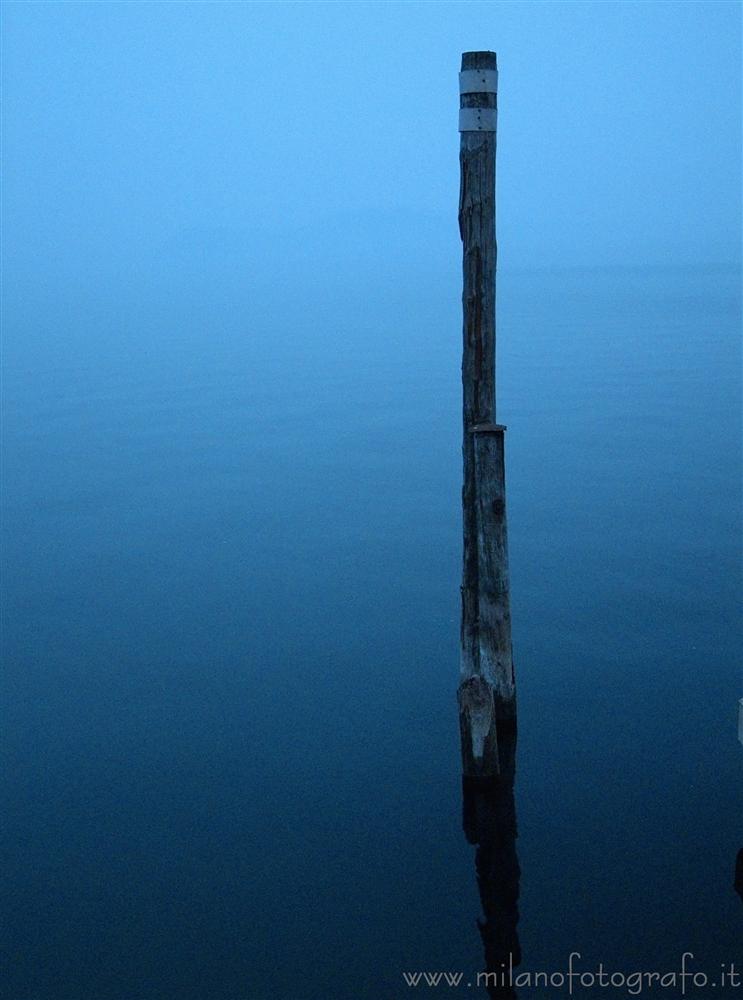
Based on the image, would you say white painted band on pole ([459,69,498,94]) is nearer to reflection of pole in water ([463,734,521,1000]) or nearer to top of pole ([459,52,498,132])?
top of pole ([459,52,498,132])

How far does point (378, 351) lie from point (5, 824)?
107 feet

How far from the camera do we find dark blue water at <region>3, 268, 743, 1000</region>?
742 cm

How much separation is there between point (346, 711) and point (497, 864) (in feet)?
8.67

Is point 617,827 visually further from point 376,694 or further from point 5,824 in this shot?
point 5,824

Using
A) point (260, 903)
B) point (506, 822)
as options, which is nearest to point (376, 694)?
point (506, 822)

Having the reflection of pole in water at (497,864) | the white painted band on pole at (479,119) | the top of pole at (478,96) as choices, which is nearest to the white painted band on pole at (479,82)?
the top of pole at (478,96)

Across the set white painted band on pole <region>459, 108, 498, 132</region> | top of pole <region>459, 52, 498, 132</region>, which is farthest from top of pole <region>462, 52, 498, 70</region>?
white painted band on pole <region>459, 108, 498, 132</region>

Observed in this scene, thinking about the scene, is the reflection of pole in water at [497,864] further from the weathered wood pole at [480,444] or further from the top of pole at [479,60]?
the top of pole at [479,60]

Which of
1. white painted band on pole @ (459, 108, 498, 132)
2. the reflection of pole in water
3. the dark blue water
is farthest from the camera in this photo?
white painted band on pole @ (459, 108, 498, 132)

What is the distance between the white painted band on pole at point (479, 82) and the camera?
8.38m

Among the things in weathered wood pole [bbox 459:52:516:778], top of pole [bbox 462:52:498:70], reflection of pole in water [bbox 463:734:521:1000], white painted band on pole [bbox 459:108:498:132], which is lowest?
reflection of pole in water [bbox 463:734:521:1000]

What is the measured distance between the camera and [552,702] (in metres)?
10.3

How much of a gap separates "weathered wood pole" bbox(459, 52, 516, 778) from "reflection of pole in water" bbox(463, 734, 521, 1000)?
0.18 metres

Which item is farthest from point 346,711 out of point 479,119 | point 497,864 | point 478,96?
point 478,96
